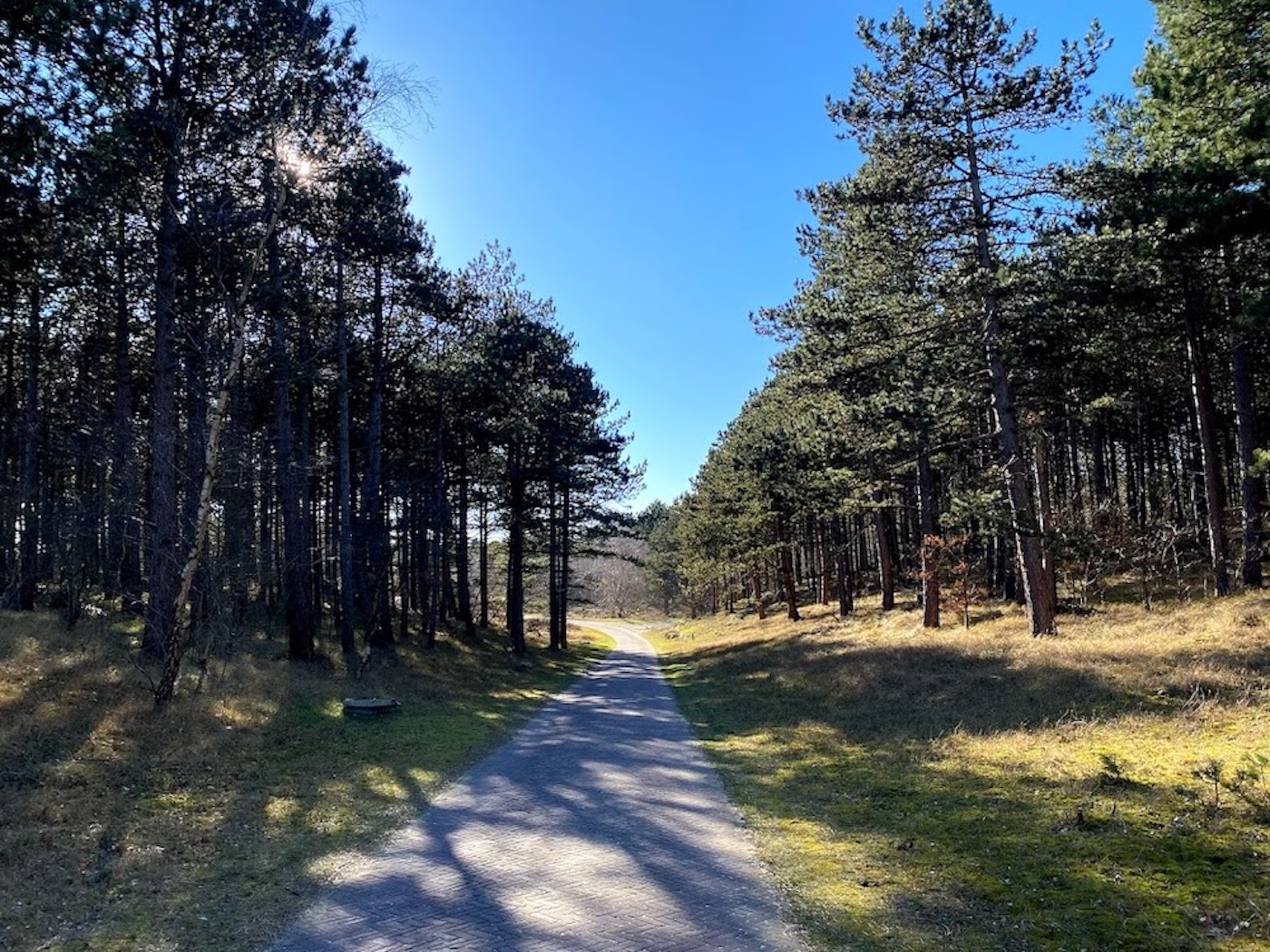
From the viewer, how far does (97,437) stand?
16.5 meters

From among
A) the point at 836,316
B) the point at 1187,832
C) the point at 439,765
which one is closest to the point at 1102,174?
the point at 836,316

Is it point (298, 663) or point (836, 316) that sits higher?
point (836, 316)

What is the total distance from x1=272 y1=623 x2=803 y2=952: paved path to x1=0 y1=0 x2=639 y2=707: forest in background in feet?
19.0

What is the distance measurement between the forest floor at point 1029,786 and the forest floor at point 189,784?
3977 mm

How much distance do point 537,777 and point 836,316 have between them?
12188mm

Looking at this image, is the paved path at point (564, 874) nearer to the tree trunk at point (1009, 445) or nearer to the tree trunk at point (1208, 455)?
the tree trunk at point (1009, 445)

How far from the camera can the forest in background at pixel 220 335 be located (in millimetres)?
10453

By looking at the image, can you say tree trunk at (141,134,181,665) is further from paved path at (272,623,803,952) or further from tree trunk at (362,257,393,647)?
tree trunk at (362,257,393,647)

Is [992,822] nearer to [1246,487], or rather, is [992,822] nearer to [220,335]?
[220,335]

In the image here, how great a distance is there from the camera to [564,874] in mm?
5934

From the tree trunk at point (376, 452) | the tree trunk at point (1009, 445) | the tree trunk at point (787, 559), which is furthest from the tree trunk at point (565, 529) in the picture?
the tree trunk at point (1009, 445)

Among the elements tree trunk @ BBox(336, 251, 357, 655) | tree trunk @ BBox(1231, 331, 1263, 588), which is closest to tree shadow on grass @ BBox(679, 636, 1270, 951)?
tree trunk @ BBox(1231, 331, 1263, 588)

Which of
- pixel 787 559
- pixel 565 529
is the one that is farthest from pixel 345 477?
pixel 787 559

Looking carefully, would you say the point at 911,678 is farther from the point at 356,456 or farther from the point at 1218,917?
the point at 356,456
